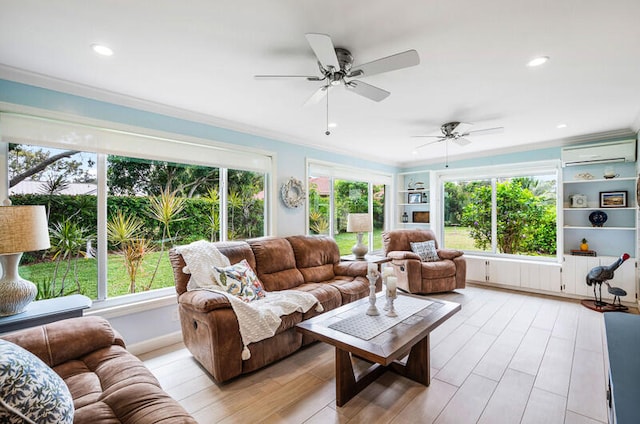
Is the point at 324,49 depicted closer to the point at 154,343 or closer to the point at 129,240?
the point at 129,240

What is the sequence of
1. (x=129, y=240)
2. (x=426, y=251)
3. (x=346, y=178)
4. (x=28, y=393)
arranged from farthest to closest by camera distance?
(x=346, y=178) < (x=426, y=251) < (x=129, y=240) < (x=28, y=393)

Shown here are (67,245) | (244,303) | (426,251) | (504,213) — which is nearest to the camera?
(244,303)

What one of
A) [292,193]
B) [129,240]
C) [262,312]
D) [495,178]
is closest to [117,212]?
[129,240]

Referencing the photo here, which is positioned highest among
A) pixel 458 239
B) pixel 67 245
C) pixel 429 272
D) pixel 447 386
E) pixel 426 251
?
pixel 67 245

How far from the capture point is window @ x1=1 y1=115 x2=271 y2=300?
2.48 meters

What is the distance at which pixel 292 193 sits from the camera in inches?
167

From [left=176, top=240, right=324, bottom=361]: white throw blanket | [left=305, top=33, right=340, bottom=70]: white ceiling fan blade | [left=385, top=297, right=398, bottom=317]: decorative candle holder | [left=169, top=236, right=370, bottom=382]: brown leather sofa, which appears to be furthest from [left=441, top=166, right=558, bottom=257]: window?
[left=305, top=33, right=340, bottom=70]: white ceiling fan blade

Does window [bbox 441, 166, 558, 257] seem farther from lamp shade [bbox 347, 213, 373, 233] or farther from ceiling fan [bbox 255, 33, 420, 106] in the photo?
ceiling fan [bbox 255, 33, 420, 106]

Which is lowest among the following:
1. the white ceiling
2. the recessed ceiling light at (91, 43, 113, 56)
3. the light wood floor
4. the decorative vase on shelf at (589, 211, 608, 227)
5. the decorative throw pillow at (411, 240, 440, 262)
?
the light wood floor

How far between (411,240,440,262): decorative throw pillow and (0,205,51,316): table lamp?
4711 millimetres

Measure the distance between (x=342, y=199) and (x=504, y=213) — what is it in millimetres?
2995

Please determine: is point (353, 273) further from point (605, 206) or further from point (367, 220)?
point (605, 206)

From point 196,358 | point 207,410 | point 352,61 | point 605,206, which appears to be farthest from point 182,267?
point 605,206

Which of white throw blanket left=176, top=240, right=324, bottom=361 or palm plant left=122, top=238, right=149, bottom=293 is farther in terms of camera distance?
palm plant left=122, top=238, right=149, bottom=293
